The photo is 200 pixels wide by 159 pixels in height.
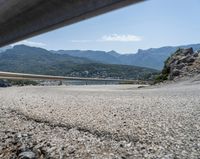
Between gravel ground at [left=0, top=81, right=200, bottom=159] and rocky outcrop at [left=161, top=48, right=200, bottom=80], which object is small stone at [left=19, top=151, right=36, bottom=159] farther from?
rocky outcrop at [left=161, top=48, right=200, bottom=80]

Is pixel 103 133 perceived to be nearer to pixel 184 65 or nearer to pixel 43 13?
pixel 43 13

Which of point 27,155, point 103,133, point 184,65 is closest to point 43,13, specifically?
point 27,155

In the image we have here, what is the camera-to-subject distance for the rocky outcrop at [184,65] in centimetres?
2394

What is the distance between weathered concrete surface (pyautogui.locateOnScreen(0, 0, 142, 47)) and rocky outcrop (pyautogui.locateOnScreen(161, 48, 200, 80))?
1897 cm

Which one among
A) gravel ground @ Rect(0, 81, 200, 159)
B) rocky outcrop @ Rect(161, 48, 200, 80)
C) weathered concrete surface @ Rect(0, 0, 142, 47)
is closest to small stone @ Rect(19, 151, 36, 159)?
gravel ground @ Rect(0, 81, 200, 159)

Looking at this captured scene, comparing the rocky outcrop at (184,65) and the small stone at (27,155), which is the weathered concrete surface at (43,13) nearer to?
the small stone at (27,155)

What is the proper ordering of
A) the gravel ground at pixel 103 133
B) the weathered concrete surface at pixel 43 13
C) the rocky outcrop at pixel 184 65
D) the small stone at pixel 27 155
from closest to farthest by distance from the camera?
1. the weathered concrete surface at pixel 43 13
2. the gravel ground at pixel 103 133
3. the small stone at pixel 27 155
4. the rocky outcrop at pixel 184 65

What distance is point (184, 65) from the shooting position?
25.5 m

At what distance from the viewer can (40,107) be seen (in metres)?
9.32

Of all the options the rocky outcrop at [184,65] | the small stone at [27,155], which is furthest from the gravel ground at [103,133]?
the rocky outcrop at [184,65]

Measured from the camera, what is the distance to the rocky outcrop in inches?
942

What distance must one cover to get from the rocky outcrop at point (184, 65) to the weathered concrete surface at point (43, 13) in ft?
62.2

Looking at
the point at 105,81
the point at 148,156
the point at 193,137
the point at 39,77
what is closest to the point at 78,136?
the point at 148,156

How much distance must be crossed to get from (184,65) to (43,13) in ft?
71.8
